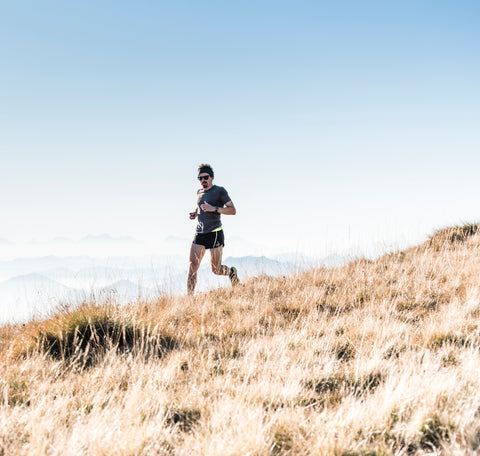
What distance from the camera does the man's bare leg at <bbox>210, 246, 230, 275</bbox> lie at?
7377 mm

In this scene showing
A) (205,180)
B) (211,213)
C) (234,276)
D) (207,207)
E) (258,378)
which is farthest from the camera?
(234,276)

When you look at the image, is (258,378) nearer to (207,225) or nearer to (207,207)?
(207,207)

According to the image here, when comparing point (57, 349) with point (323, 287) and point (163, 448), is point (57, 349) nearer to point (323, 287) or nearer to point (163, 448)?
point (163, 448)

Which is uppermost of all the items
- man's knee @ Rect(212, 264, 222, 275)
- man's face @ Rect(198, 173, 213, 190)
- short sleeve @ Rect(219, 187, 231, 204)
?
man's face @ Rect(198, 173, 213, 190)

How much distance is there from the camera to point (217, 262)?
7.47 meters

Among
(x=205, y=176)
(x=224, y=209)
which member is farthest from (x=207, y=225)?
(x=205, y=176)

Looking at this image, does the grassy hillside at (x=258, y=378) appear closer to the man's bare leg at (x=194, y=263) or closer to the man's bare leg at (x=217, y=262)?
the man's bare leg at (x=194, y=263)

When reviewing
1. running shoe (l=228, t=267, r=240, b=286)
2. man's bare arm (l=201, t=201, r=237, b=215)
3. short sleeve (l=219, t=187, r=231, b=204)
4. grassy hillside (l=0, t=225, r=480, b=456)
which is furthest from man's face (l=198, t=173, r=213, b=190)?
grassy hillside (l=0, t=225, r=480, b=456)

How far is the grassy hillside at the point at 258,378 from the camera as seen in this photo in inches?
93.5

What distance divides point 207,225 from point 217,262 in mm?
736

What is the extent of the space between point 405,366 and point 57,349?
11.6 feet

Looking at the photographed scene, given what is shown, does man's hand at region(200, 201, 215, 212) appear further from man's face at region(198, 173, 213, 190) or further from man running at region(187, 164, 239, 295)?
man's face at region(198, 173, 213, 190)

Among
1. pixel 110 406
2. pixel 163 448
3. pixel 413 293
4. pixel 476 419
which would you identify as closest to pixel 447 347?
pixel 476 419

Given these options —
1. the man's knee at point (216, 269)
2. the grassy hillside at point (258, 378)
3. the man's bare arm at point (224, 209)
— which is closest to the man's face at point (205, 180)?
the man's bare arm at point (224, 209)
